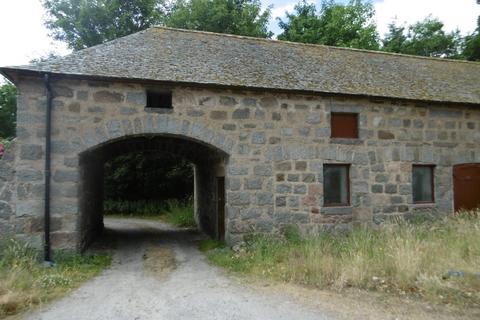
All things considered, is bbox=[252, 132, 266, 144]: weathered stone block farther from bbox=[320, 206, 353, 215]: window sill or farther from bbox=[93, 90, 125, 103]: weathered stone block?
bbox=[93, 90, 125, 103]: weathered stone block

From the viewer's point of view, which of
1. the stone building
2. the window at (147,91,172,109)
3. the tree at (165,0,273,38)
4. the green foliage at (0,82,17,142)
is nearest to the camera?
the stone building

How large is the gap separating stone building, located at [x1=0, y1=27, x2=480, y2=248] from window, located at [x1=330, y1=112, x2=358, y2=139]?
0.12 feet

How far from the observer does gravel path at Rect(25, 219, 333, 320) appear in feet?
15.8

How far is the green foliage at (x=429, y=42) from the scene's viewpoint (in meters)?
21.9

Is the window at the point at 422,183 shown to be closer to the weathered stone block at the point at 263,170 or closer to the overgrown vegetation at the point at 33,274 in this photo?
the weathered stone block at the point at 263,170

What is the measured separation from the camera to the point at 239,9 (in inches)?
823

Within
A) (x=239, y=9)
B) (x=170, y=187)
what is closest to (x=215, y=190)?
(x=170, y=187)

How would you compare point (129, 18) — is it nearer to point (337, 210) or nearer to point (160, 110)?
point (160, 110)

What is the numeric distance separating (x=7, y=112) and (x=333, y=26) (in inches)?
863

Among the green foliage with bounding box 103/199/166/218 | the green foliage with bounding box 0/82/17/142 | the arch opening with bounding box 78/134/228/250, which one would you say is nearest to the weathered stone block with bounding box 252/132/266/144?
the arch opening with bounding box 78/134/228/250

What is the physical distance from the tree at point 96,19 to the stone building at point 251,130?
1077 centimetres

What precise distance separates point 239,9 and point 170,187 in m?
10.5

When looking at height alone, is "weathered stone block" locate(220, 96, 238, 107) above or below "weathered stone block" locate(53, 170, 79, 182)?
above

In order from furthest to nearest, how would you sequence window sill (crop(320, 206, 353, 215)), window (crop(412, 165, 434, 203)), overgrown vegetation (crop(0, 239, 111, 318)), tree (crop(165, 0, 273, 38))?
tree (crop(165, 0, 273, 38)), window (crop(412, 165, 434, 203)), window sill (crop(320, 206, 353, 215)), overgrown vegetation (crop(0, 239, 111, 318))
